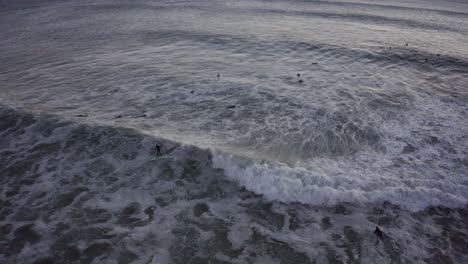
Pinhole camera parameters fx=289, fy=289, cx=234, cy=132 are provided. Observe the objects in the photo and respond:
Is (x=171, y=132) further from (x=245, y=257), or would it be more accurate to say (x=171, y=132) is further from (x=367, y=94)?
(x=367, y=94)

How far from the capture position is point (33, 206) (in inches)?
233

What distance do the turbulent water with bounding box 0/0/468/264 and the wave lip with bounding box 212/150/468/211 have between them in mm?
33

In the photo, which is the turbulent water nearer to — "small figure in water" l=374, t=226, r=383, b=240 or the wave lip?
the wave lip

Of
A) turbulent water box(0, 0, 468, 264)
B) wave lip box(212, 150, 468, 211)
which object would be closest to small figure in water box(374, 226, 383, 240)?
turbulent water box(0, 0, 468, 264)

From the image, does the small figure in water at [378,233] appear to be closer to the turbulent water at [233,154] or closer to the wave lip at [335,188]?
the turbulent water at [233,154]

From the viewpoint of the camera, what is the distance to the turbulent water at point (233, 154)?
17.3 ft

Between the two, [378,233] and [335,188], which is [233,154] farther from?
[378,233]

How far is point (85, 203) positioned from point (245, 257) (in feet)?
11.5

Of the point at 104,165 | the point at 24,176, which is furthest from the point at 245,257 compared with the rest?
the point at 24,176

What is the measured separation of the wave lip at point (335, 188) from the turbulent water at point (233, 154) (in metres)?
0.03

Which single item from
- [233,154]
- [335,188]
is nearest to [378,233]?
[335,188]

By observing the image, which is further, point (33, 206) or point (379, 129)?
point (379, 129)

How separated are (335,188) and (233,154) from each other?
2549 mm

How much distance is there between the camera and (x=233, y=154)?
7.36m
